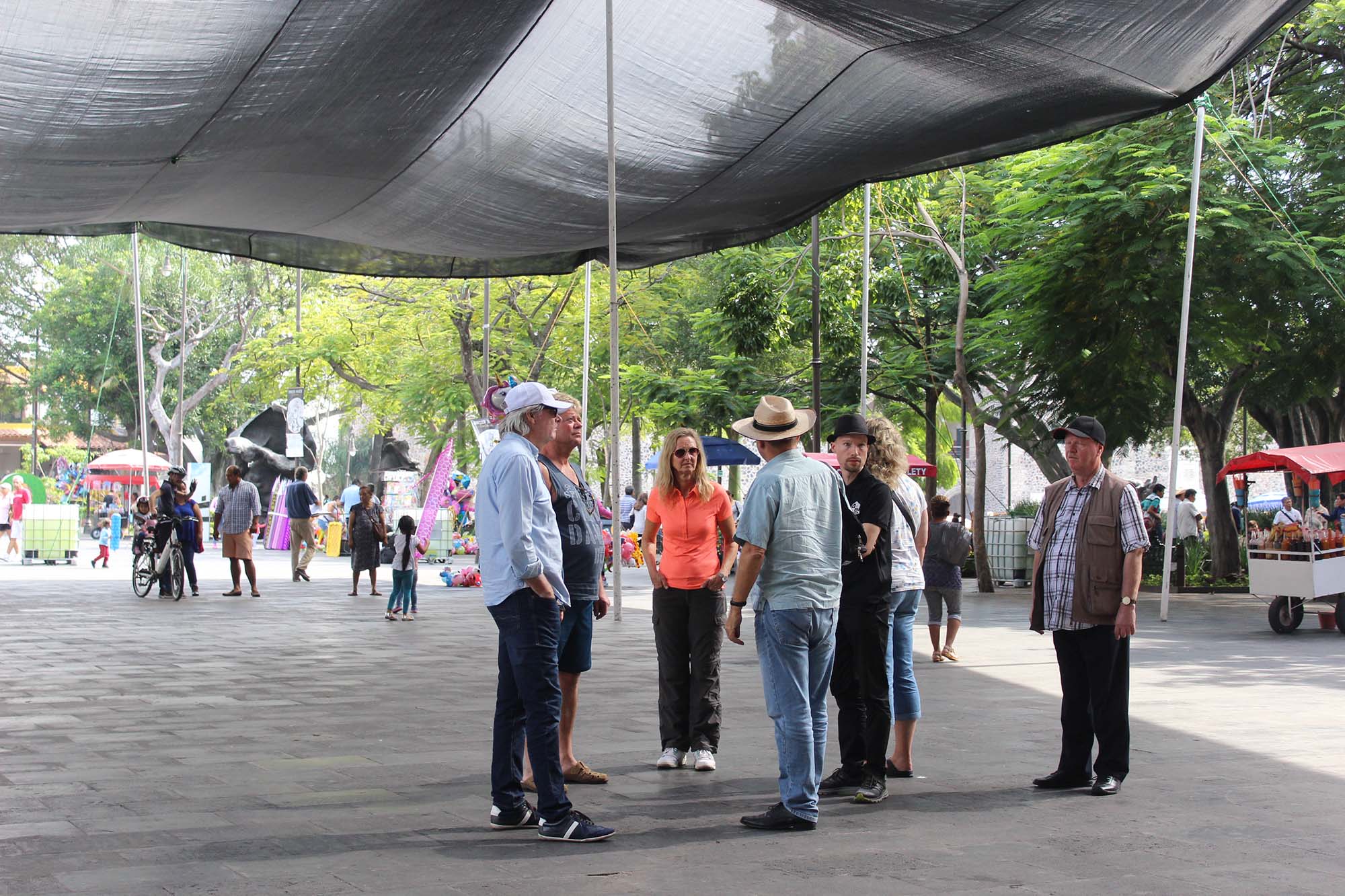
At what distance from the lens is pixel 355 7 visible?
7469 millimetres

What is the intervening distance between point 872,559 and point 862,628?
1.08 feet

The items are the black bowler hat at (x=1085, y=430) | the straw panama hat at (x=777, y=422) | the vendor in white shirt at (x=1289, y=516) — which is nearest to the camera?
the straw panama hat at (x=777, y=422)

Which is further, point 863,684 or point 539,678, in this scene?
point 863,684

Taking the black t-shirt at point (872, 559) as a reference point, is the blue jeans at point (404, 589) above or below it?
below

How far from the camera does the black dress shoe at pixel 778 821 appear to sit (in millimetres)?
5859

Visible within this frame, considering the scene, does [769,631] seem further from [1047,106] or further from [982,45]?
[1047,106]

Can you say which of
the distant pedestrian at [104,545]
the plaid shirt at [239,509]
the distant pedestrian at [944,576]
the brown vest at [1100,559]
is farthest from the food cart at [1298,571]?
the distant pedestrian at [104,545]

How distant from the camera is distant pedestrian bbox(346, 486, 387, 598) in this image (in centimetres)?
1912

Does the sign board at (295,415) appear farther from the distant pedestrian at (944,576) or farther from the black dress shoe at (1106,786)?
the black dress shoe at (1106,786)

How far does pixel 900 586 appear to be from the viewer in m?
7.21

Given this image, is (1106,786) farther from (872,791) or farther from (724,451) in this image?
(724,451)

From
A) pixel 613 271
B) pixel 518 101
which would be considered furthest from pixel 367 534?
pixel 518 101

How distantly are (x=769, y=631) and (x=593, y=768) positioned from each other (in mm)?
1715

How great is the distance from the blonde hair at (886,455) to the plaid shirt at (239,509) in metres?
13.8
